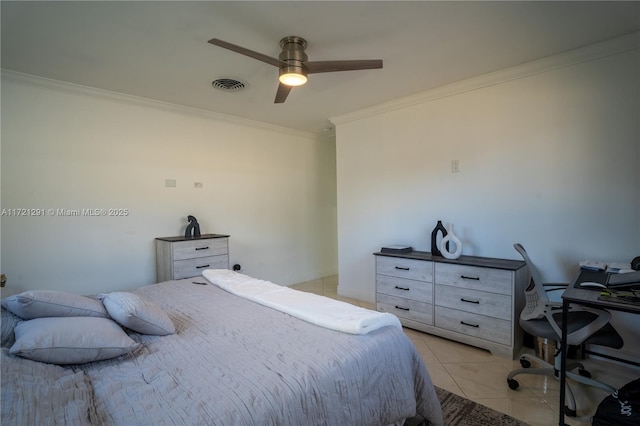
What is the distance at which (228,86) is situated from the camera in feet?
9.72

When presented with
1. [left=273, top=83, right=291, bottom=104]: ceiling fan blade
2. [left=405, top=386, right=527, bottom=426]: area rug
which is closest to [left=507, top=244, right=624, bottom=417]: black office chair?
[left=405, top=386, right=527, bottom=426]: area rug

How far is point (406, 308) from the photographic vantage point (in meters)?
3.04

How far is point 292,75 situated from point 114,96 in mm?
2180

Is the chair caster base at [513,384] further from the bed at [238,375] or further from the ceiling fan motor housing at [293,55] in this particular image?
the ceiling fan motor housing at [293,55]

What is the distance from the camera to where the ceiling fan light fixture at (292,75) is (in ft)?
6.75

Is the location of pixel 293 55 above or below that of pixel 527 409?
above

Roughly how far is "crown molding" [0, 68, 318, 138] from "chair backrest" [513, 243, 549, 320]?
11.5 feet

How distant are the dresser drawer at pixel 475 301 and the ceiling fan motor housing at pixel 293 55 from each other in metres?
2.22

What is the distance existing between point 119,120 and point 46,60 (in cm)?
81

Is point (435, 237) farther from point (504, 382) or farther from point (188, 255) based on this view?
point (188, 255)

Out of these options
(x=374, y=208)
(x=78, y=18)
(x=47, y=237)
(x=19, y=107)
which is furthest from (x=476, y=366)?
(x=19, y=107)

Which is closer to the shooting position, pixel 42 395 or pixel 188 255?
pixel 42 395

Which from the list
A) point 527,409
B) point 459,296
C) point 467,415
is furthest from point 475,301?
point 467,415

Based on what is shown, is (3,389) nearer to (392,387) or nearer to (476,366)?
(392,387)
